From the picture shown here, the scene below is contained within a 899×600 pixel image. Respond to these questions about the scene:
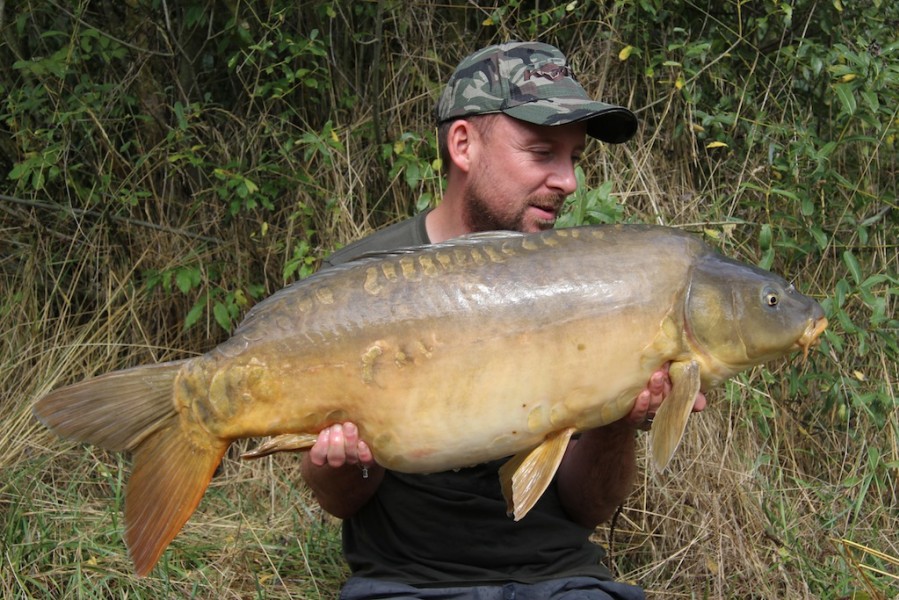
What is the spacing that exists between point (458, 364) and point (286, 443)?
31 cm

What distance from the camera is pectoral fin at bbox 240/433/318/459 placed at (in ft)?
5.65

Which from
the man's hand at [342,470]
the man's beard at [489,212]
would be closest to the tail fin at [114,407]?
the man's hand at [342,470]

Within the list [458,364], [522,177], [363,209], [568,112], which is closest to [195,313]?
[363,209]

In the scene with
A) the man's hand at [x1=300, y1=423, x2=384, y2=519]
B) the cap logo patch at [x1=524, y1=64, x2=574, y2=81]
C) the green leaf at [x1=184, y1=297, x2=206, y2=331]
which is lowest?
the green leaf at [x1=184, y1=297, x2=206, y2=331]

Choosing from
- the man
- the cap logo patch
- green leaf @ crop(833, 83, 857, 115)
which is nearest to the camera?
the man

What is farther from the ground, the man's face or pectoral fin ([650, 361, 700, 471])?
the man's face

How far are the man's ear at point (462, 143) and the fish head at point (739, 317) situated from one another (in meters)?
0.64

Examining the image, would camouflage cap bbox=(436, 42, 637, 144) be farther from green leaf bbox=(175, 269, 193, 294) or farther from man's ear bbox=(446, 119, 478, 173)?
green leaf bbox=(175, 269, 193, 294)

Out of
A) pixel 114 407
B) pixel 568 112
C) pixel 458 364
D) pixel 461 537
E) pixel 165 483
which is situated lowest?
pixel 461 537

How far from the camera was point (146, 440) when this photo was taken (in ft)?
5.67

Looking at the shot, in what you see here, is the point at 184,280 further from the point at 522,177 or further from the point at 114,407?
the point at 114,407

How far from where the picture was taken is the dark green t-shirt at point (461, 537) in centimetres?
199

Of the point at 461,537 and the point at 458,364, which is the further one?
the point at 461,537

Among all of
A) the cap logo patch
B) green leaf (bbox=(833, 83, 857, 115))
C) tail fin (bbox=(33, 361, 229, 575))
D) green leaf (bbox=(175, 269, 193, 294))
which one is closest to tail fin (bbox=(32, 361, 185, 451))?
tail fin (bbox=(33, 361, 229, 575))
